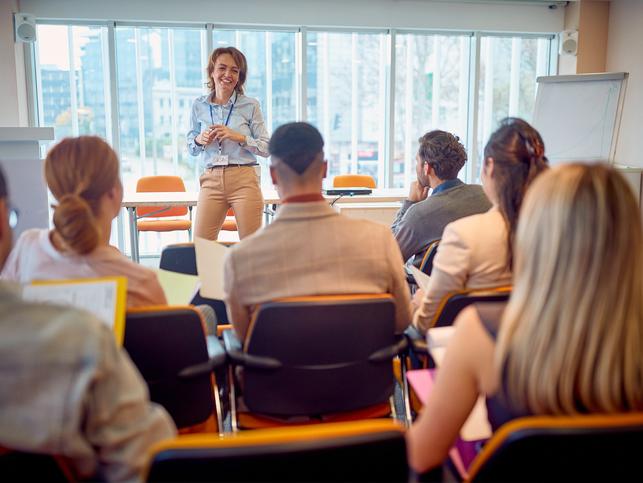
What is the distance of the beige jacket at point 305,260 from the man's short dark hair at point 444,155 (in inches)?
47.7

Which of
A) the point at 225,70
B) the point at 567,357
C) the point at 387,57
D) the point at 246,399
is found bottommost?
the point at 246,399

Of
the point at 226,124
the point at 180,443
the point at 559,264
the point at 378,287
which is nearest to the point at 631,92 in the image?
the point at 226,124

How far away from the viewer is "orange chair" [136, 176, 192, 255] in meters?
5.59

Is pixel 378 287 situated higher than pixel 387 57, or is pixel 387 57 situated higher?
pixel 387 57

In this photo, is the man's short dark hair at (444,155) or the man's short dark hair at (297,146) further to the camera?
A: the man's short dark hair at (444,155)

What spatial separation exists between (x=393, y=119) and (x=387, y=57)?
73 centimetres

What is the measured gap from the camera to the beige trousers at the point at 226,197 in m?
3.92

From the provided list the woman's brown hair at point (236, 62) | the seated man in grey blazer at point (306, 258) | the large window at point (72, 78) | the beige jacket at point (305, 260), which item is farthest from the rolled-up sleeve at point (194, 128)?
the large window at point (72, 78)

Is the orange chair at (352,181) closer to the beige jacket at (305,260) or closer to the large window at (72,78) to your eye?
the large window at (72,78)

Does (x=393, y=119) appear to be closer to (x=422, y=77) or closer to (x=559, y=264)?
(x=422, y=77)

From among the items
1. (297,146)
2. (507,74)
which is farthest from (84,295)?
(507,74)

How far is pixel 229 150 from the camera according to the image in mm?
3939

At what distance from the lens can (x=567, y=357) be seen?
976 millimetres

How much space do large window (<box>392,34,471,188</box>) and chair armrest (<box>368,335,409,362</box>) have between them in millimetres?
5633
